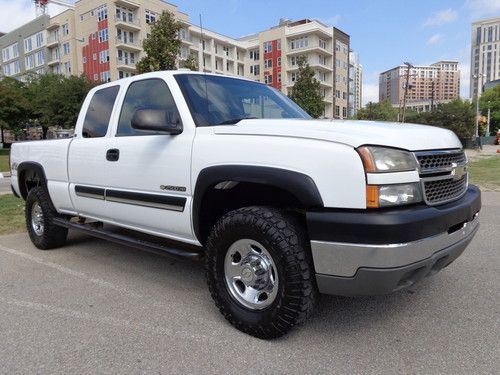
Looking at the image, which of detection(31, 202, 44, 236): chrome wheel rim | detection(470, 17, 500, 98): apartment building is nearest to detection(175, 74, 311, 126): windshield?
detection(31, 202, 44, 236): chrome wheel rim

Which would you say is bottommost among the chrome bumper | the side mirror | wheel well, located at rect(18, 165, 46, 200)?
the chrome bumper

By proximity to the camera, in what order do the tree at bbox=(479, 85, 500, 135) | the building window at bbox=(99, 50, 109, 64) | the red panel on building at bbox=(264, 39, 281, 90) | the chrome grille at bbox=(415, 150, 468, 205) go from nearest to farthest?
the chrome grille at bbox=(415, 150, 468, 205), the building window at bbox=(99, 50, 109, 64), the red panel on building at bbox=(264, 39, 281, 90), the tree at bbox=(479, 85, 500, 135)

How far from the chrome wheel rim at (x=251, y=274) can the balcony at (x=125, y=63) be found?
2142 inches

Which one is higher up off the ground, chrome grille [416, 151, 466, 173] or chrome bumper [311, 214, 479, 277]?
chrome grille [416, 151, 466, 173]

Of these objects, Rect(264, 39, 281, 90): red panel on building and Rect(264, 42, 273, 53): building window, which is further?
Rect(264, 42, 273, 53): building window

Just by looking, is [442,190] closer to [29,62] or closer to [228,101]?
→ [228,101]

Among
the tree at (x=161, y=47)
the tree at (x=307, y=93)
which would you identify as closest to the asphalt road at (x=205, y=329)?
the tree at (x=161, y=47)

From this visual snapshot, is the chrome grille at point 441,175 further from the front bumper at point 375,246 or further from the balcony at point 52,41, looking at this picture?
the balcony at point 52,41

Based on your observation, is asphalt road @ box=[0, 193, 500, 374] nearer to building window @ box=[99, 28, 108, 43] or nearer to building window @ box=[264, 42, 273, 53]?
building window @ box=[99, 28, 108, 43]

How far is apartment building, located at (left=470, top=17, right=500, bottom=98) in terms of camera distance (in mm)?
91438

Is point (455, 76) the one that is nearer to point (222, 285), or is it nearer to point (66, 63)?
point (66, 63)

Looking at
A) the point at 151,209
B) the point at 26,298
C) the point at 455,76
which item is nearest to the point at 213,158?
the point at 151,209

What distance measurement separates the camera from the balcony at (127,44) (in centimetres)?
5253

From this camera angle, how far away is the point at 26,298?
12.5 feet
